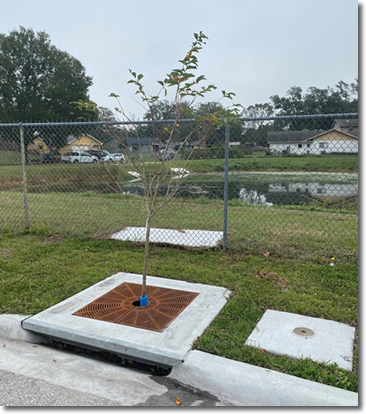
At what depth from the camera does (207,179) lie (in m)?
4.91

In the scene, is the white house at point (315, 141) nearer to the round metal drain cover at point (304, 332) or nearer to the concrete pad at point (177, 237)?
the concrete pad at point (177, 237)

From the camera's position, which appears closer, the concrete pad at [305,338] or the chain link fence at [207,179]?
the concrete pad at [305,338]

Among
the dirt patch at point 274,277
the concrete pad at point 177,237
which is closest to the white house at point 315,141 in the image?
the dirt patch at point 274,277

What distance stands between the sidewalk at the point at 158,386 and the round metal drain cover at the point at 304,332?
0.60m

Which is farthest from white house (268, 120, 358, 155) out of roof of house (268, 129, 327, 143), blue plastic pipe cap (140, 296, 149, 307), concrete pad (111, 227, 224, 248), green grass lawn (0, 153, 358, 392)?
blue plastic pipe cap (140, 296, 149, 307)

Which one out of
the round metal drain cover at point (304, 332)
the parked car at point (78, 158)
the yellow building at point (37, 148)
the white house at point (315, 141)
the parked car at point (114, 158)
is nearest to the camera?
the round metal drain cover at point (304, 332)

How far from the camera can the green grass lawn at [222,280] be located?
2.62m

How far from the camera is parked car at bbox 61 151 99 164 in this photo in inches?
211

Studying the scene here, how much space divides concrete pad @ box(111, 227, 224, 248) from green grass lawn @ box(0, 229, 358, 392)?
0.17m

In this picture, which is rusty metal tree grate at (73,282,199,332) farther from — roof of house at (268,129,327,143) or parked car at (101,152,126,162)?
roof of house at (268,129,327,143)

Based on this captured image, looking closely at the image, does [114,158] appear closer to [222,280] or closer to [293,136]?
[222,280]

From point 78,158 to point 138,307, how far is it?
299cm

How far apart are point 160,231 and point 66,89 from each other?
114ft
